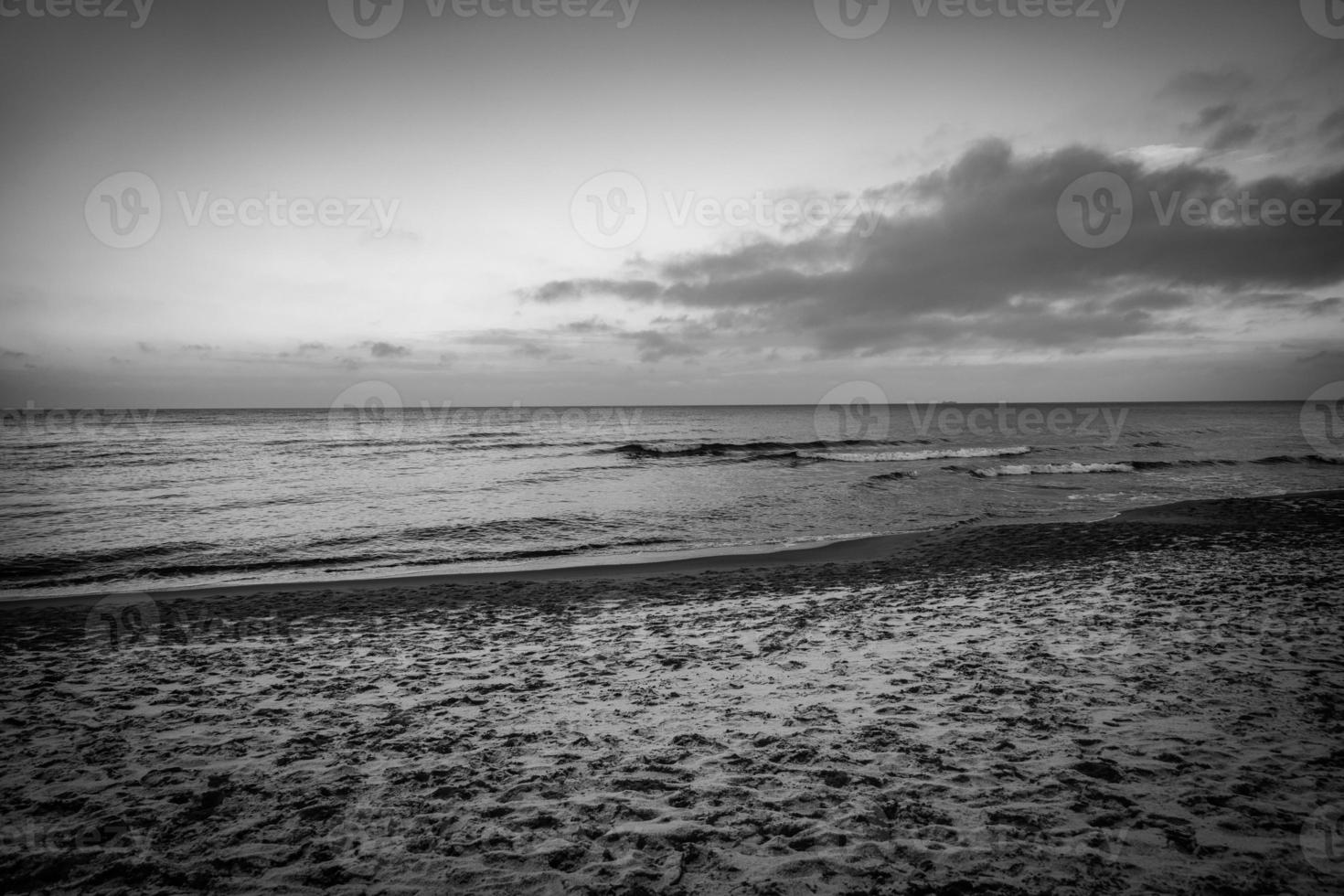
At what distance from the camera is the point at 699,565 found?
15453 millimetres

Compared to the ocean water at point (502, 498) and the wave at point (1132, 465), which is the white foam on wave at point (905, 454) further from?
the wave at point (1132, 465)

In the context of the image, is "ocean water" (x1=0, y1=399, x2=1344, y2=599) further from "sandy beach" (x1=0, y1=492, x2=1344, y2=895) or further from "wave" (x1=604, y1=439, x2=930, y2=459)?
"sandy beach" (x1=0, y1=492, x2=1344, y2=895)

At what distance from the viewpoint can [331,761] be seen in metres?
5.88

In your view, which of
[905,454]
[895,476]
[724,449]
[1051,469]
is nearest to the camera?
[895,476]

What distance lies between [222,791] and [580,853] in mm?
3428

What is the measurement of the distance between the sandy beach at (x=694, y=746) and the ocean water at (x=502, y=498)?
5.78m

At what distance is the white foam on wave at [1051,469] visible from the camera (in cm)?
3484

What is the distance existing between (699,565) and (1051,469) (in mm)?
30055

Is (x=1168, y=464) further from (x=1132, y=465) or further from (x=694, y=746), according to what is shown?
(x=694, y=746)

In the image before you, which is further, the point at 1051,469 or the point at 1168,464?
the point at 1168,464

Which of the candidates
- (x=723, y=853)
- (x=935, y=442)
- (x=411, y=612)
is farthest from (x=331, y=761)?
(x=935, y=442)

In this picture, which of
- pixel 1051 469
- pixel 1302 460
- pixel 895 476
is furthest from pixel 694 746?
pixel 1302 460

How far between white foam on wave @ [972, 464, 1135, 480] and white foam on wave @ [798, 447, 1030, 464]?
759 cm

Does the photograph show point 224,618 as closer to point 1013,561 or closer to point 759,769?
point 759,769
